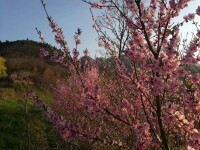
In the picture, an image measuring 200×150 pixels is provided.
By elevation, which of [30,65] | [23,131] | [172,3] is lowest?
[23,131]

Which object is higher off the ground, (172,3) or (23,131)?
(172,3)

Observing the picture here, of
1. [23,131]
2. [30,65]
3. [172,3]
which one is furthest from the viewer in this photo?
[30,65]

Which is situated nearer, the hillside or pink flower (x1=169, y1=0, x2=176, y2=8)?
pink flower (x1=169, y1=0, x2=176, y2=8)

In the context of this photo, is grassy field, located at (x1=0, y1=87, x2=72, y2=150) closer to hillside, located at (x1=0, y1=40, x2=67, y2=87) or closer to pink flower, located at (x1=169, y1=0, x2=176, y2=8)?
hillside, located at (x1=0, y1=40, x2=67, y2=87)

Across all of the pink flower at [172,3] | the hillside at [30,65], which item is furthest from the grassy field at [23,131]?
the pink flower at [172,3]

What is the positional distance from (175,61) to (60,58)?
2.59 metres

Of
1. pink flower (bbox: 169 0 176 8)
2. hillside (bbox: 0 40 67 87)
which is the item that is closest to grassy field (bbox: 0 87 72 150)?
hillside (bbox: 0 40 67 87)

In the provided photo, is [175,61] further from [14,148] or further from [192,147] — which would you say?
[14,148]

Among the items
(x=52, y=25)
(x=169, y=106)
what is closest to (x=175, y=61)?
(x=169, y=106)

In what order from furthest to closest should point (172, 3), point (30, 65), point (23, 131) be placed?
1. point (30, 65)
2. point (23, 131)
3. point (172, 3)

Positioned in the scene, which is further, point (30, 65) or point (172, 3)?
point (30, 65)

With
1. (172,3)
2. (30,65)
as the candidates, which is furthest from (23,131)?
(30,65)

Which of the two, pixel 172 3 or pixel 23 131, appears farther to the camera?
pixel 23 131

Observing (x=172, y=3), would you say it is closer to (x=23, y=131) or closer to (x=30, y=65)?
(x=23, y=131)
